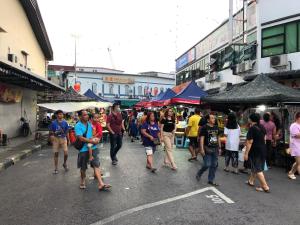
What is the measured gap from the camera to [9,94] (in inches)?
803

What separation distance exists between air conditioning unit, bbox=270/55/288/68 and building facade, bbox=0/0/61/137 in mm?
12023

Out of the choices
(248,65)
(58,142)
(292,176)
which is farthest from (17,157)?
(248,65)

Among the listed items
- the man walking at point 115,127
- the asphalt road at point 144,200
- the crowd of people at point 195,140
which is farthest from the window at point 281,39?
the man walking at point 115,127

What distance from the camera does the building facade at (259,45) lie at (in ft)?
66.9

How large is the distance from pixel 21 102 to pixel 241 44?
47.1ft

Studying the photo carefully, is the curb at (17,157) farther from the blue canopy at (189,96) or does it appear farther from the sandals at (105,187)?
the blue canopy at (189,96)

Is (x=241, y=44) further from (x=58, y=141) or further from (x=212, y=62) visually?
(x=58, y=141)

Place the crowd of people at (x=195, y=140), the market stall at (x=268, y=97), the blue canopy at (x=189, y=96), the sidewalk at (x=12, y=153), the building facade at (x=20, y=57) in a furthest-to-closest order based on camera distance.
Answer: the building facade at (x=20, y=57), the blue canopy at (x=189, y=96), the sidewalk at (x=12, y=153), the market stall at (x=268, y=97), the crowd of people at (x=195, y=140)

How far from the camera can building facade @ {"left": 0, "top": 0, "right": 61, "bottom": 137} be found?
776 inches

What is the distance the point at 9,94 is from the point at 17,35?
4.41 metres

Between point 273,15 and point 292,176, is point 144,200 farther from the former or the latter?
point 273,15

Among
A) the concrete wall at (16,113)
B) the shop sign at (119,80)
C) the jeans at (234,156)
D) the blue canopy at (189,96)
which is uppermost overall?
the shop sign at (119,80)

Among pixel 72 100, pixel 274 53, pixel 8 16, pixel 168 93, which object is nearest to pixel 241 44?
pixel 274 53

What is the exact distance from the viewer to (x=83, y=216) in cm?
632
